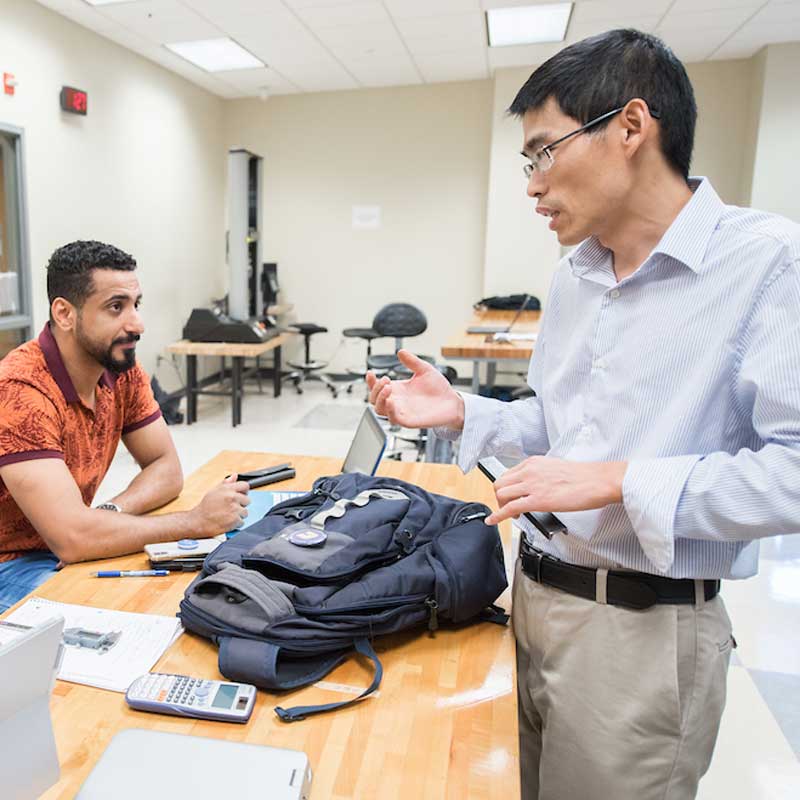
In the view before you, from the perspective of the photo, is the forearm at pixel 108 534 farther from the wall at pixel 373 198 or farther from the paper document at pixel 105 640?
the wall at pixel 373 198

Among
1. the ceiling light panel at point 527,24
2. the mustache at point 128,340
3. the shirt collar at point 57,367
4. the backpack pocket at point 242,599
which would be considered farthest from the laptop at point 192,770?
the ceiling light panel at point 527,24

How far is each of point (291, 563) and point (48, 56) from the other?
4600mm

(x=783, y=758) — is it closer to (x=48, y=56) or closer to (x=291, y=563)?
(x=291, y=563)

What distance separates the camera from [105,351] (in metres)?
1.71

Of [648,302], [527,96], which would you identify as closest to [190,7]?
[527,96]

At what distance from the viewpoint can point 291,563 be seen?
40.8 inches

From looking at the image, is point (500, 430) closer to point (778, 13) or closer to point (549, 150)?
point (549, 150)

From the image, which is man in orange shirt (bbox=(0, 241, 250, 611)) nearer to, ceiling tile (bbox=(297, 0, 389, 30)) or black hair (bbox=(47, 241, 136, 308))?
black hair (bbox=(47, 241, 136, 308))

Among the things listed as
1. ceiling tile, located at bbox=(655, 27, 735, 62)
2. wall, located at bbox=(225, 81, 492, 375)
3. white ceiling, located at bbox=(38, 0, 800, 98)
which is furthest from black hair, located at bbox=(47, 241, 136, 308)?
wall, located at bbox=(225, 81, 492, 375)

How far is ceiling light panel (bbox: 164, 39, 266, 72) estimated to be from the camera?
196 inches

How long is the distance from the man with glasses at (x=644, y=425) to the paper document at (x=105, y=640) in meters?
0.62

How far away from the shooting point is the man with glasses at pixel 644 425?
79 cm

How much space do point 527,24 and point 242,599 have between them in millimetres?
4961

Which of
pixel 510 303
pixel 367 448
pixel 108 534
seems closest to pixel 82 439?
pixel 108 534
